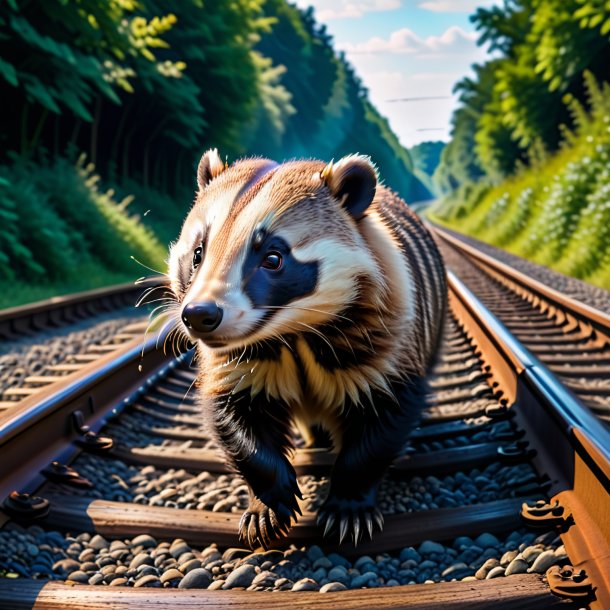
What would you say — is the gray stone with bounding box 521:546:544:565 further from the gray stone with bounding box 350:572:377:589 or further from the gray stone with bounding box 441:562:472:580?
the gray stone with bounding box 350:572:377:589

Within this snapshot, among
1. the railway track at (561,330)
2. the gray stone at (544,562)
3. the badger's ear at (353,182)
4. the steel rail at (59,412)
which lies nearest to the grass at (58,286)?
the steel rail at (59,412)

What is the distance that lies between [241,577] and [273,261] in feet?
3.03

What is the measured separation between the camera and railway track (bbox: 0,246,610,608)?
2.02 m

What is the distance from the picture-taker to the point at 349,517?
255 cm

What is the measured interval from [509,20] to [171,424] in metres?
25.7

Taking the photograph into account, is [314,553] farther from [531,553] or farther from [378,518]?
[531,553]

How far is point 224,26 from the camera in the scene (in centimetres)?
2017

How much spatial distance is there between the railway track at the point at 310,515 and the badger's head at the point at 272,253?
2.30 ft

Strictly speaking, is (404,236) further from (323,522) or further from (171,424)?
(171,424)

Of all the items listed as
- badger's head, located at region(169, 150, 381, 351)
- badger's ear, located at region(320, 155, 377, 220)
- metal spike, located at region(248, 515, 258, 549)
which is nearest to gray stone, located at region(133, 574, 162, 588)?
metal spike, located at region(248, 515, 258, 549)

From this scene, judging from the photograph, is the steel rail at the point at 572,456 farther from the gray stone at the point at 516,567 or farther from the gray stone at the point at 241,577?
the gray stone at the point at 241,577

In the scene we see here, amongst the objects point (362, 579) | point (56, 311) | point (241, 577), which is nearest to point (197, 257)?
point (241, 577)

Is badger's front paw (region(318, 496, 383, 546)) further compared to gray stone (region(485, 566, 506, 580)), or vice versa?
badger's front paw (region(318, 496, 383, 546))

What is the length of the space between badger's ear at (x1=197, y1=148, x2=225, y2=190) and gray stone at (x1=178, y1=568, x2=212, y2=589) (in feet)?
4.49
